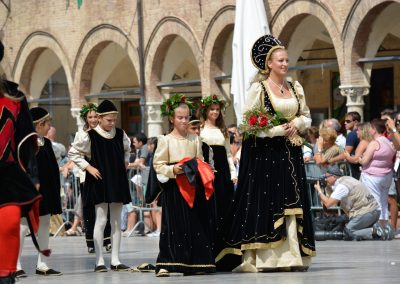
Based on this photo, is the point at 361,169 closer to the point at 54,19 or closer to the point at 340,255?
the point at 340,255

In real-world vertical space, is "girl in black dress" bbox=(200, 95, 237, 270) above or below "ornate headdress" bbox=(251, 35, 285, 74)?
below

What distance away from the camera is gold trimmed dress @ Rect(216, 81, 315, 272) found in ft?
41.3

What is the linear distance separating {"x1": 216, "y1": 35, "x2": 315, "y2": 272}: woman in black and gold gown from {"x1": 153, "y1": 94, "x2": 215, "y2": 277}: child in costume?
0.38 m

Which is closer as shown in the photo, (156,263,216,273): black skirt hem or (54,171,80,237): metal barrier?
(156,263,216,273): black skirt hem

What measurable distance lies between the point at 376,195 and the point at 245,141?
5.84 meters

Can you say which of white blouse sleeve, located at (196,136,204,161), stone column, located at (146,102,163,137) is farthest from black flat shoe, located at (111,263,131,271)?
stone column, located at (146,102,163,137)

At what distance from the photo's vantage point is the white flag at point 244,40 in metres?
21.5

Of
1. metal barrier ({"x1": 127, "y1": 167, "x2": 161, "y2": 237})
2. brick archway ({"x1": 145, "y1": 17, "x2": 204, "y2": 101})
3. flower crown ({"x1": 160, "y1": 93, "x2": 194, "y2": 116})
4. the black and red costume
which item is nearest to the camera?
the black and red costume

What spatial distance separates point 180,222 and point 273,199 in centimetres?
97

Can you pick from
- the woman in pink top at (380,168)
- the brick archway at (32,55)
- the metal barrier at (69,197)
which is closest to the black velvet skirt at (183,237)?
the woman in pink top at (380,168)

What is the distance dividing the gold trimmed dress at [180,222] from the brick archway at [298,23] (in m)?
11.8

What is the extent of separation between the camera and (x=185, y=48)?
3052 centimetres

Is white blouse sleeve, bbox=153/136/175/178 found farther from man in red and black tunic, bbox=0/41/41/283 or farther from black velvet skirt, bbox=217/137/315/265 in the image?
man in red and black tunic, bbox=0/41/41/283

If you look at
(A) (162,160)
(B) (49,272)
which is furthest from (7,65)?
(A) (162,160)
